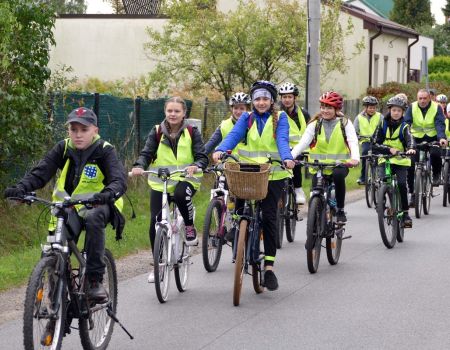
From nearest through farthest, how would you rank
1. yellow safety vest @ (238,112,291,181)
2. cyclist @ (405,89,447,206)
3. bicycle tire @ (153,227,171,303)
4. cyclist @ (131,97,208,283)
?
bicycle tire @ (153,227,171,303) → cyclist @ (131,97,208,283) → yellow safety vest @ (238,112,291,181) → cyclist @ (405,89,447,206)

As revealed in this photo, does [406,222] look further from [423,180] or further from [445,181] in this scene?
[445,181]

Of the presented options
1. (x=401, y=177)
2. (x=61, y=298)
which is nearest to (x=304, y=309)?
(x=61, y=298)

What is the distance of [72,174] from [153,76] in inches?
815

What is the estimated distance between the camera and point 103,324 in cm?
729

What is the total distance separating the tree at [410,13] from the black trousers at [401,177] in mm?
80200

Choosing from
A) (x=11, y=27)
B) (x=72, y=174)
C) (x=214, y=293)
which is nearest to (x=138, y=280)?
(x=214, y=293)

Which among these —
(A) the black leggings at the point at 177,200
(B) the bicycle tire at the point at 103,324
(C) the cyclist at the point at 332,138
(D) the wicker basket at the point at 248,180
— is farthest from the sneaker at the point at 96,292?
(C) the cyclist at the point at 332,138

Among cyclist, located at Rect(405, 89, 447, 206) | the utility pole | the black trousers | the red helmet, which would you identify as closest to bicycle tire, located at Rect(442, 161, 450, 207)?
cyclist, located at Rect(405, 89, 447, 206)

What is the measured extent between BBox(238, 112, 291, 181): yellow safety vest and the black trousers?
3.92 meters

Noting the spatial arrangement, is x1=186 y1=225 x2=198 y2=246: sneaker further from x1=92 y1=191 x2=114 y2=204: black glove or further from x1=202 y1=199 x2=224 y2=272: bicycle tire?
x1=92 y1=191 x2=114 y2=204: black glove

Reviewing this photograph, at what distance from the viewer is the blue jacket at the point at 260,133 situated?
9.38 m

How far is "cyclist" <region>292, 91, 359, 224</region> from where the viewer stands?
11109mm

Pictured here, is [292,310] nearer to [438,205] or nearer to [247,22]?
[438,205]

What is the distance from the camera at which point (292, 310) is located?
345 inches
